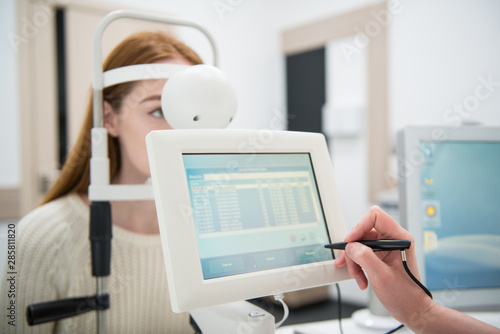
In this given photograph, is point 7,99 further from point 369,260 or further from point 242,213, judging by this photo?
point 369,260

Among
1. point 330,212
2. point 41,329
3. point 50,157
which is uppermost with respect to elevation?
point 50,157

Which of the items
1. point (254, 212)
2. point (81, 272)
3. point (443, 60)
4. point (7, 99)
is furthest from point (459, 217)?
point (7, 99)

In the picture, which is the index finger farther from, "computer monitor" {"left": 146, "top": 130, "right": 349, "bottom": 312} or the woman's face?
the woman's face

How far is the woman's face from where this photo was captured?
2.64ft

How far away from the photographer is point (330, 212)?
63 cm

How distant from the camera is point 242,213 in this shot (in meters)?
0.56

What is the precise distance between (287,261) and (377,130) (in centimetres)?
205

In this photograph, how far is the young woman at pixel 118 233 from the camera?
2.74ft

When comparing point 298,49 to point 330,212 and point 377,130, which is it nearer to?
point 377,130

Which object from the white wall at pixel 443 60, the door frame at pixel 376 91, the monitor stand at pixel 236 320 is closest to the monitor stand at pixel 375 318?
the monitor stand at pixel 236 320

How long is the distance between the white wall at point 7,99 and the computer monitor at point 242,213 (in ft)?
6.24

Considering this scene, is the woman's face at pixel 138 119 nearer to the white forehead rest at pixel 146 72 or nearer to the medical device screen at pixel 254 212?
the white forehead rest at pixel 146 72

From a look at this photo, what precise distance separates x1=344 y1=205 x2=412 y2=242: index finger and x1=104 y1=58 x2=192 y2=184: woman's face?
0.43 m

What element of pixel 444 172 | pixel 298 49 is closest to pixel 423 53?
pixel 298 49
